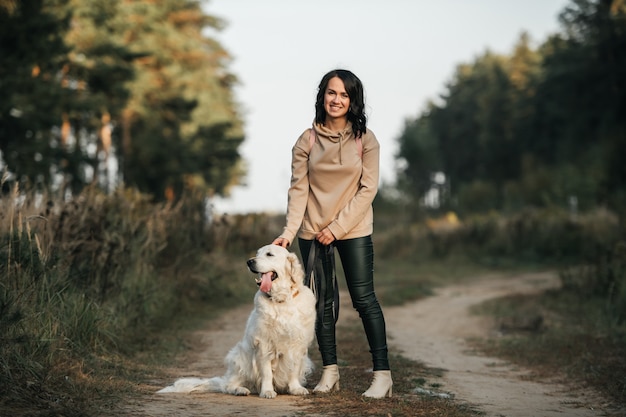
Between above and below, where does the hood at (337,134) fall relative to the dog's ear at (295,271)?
above

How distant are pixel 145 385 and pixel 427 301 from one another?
10.2m

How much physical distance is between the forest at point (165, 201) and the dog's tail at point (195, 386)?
0.32 metres

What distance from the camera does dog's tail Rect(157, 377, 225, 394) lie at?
6.29 metres

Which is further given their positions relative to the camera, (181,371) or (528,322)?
(528,322)

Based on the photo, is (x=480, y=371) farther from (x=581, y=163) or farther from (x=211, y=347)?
(x=581, y=163)

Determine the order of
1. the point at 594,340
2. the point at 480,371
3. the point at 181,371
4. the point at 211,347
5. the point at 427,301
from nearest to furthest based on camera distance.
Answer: the point at 181,371, the point at 480,371, the point at 211,347, the point at 594,340, the point at 427,301

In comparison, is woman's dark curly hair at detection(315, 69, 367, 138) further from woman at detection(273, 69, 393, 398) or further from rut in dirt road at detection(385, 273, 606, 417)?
rut in dirt road at detection(385, 273, 606, 417)

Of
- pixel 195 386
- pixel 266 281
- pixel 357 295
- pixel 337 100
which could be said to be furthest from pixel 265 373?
pixel 337 100

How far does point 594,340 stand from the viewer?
1038cm

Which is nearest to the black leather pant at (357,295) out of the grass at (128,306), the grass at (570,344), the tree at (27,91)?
the grass at (128,306)

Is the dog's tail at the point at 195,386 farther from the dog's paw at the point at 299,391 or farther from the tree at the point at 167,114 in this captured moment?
the tree at the point at 167,114

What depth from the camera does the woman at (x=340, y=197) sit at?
19.9 feet

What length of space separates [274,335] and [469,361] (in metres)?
4.04

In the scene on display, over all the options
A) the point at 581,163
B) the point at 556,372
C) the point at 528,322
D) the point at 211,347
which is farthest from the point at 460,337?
the point at 581,163
